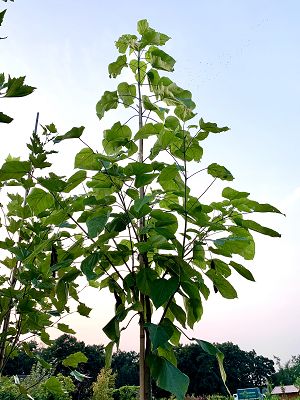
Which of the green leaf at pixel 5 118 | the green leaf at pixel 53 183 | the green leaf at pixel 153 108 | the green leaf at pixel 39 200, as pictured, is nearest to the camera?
the green leaf at pixel 5 118

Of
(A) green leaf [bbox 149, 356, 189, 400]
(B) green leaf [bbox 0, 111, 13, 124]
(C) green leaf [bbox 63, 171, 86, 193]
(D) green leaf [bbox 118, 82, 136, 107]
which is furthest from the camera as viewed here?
(D) green leaf [bbox 118, 82, 136, 107]

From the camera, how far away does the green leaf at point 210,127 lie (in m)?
1.64

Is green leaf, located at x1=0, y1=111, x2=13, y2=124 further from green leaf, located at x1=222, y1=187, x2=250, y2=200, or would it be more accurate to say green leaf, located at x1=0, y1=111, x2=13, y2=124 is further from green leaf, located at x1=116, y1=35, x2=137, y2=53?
green leaf, located at x1=116, y1=35, x2=137, y2=53

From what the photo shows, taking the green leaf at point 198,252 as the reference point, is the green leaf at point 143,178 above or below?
above

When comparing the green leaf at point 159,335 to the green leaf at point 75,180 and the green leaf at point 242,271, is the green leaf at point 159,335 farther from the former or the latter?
the green leaf at point 75,180

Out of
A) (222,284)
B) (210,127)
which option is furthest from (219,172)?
(222,284)

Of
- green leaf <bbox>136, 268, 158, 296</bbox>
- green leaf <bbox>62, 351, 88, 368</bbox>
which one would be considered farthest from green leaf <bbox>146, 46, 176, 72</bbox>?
green leaf <bbox>62, 351, 88, 368</bbox>

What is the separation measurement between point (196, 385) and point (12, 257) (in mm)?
43753

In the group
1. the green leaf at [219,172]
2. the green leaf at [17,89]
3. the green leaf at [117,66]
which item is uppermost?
the green leaf at [117,66]

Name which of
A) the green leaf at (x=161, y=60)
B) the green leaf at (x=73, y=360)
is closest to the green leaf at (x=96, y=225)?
the green leaf at (x=161, y=60)

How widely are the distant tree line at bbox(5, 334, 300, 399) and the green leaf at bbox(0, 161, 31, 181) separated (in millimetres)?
36262

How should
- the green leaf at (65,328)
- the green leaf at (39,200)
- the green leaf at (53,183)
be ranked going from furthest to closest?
the green leaf at (65,328) → the green leaf at (39,200) → the green leaf at (53,183)

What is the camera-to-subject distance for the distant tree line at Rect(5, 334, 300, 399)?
1531 inches

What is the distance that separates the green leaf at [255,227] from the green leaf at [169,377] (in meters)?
0.60
